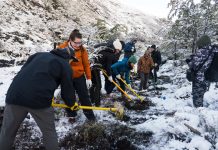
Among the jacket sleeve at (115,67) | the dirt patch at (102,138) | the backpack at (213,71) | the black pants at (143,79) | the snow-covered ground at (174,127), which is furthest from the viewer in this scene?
the black pants at (143,79)

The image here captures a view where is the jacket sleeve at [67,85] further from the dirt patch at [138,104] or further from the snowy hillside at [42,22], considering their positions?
the snowy hillside at [42,22]

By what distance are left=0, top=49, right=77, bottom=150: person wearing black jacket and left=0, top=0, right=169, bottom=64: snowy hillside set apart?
19.8ft

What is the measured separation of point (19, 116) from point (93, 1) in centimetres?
2153

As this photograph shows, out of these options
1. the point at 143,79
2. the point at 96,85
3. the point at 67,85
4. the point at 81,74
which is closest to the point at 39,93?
the point at 67,85

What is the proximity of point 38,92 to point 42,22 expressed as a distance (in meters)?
14.4

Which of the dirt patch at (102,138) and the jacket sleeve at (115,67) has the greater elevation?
the jacket sleeve at (115,67)

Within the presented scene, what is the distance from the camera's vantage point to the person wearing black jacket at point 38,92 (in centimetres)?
400

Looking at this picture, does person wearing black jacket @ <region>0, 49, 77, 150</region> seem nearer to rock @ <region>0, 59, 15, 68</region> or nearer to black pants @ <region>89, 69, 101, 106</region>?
black pants @ <region>89, 69, 101, 106</region>

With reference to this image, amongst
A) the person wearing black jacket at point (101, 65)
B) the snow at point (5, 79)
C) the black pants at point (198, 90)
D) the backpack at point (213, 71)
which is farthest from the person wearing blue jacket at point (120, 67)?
the snow at point (5, 79)

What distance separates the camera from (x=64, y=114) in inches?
266

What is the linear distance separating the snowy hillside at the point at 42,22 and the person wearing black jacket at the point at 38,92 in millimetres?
6031

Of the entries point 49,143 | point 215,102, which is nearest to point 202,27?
point 215,102

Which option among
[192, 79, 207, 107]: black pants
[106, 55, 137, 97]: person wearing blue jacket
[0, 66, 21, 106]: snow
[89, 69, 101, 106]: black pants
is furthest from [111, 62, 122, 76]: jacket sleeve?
[0, 66, 21, 106]: snow

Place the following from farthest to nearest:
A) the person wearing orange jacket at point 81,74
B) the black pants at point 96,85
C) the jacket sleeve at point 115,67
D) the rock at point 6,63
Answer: the rock at point 6,63 < the jacket sleeve at point 115,67 < the black pants at point 96,85 < the person wearing orange jacket at point 81,74
